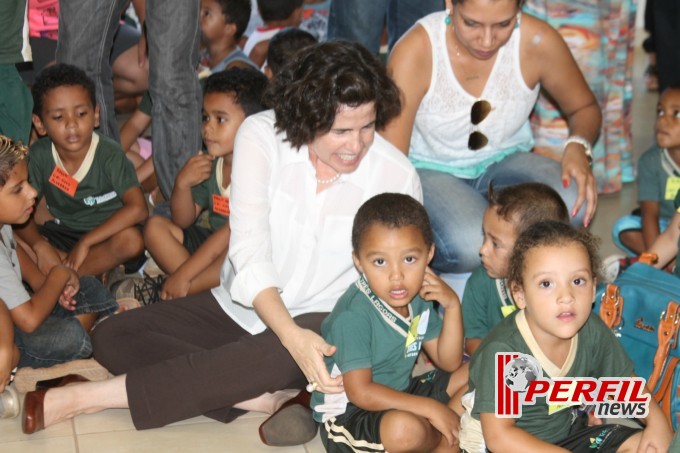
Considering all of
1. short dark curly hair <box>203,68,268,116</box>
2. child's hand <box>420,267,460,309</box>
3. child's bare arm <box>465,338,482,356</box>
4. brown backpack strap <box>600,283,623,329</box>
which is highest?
short dark curly hair <box>203,68,268,116</box>

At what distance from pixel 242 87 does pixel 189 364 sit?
3.64 feet

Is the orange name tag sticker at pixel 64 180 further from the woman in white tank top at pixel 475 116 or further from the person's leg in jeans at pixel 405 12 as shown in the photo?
the person's leg in jeans at pixel 405 12

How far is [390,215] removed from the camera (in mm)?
2459

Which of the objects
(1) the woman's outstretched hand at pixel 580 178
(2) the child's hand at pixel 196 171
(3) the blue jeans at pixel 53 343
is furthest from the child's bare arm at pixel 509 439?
(2) the child's hand at pixel 196 171

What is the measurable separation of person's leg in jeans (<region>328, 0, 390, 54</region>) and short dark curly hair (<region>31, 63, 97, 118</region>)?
98 cm

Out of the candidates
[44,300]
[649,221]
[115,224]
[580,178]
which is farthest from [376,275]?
[649,221]

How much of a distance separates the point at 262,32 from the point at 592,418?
9.17ft

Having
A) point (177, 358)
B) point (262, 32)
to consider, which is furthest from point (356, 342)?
point (262, 32)

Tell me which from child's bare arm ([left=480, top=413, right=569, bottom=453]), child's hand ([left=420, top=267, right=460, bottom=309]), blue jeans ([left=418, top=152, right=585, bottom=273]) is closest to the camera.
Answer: child's bare arm ([left=480, top=413, right=569, bottom=453])

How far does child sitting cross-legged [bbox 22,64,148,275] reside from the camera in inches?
133

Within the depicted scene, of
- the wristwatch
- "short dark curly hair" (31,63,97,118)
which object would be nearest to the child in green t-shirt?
the wristwatch

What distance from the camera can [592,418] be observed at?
8.22ft

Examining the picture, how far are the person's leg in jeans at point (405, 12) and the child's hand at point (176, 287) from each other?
1.28m

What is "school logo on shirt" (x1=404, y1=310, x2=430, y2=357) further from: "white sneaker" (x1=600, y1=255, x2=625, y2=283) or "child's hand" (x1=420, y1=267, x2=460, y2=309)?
"white sneaker" (x1=600, y1=255, x2=625, y2=283)
